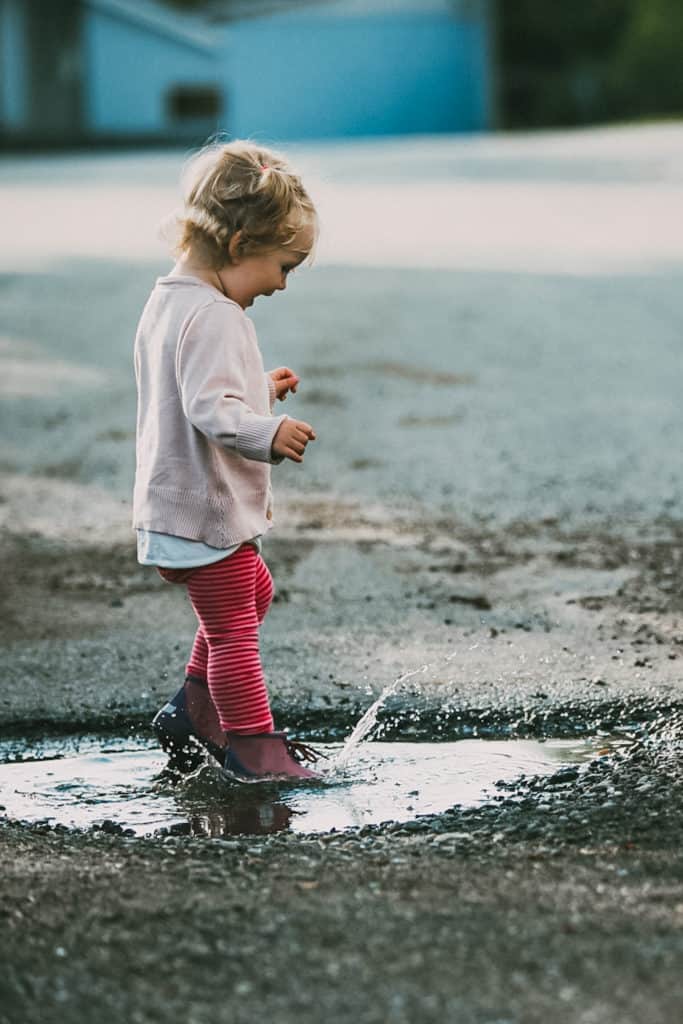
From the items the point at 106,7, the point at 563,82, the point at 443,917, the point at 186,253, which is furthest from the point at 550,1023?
the point at 563,82

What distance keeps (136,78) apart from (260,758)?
40.9 metres

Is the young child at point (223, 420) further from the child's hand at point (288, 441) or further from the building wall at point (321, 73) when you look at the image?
the building wall at point (321, 73)

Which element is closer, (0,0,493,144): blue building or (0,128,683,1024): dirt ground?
(0,128,683,1024): dirt ground

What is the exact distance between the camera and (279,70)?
1626 inches

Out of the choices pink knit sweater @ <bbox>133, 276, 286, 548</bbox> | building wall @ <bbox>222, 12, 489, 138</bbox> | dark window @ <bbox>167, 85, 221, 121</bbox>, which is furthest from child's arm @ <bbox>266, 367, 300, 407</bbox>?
dark window @ <bbox>167, 85, 221, 121</bbox>

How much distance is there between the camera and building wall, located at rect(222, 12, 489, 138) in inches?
1614

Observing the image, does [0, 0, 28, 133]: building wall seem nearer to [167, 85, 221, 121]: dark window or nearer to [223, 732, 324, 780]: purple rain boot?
[167, 85, 221, 121]: dark window

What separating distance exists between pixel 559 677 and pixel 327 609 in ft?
3.25

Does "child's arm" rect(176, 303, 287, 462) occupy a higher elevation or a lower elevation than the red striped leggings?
higher

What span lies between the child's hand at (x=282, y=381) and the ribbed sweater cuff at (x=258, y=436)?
33cm

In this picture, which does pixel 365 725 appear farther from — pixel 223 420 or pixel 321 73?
pixel 321 73

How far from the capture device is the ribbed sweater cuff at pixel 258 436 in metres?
3.45

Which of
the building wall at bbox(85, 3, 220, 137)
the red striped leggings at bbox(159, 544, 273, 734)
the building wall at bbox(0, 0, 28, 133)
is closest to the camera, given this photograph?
the red striped leggings at bbox(159, 544, 273, 734)

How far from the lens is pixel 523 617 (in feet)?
16.4
